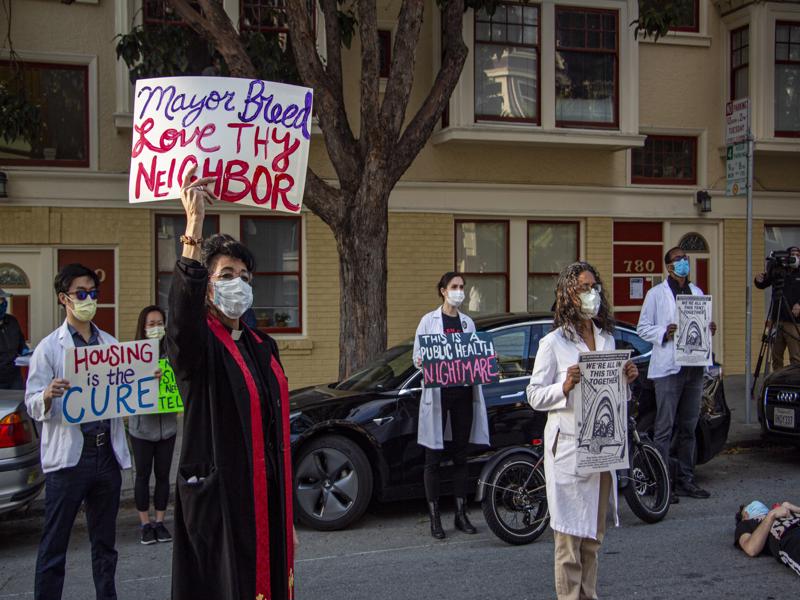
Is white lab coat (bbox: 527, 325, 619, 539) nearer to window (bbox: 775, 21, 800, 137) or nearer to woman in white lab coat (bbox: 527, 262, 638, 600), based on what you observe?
woman in white lab coat (bbox: 527, 262, 638, 600)

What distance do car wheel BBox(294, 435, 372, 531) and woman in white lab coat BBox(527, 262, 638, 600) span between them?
2.83 metres

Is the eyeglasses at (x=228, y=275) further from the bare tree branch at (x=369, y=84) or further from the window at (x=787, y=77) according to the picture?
the window at (x=787, y=77)

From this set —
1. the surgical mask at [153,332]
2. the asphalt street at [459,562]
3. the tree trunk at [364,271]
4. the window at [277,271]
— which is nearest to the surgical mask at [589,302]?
the asphalt street at [459,562]

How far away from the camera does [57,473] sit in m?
4.77

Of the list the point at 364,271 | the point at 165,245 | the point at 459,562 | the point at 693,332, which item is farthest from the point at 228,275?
the point at 165,245

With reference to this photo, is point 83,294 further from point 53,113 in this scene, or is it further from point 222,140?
point 53,113

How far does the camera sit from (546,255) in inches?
589

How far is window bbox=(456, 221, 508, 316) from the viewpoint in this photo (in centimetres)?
1453

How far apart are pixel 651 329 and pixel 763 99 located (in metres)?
9.15

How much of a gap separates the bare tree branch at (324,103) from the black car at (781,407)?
5.01 m

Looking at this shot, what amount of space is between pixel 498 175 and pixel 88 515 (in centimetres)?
1062

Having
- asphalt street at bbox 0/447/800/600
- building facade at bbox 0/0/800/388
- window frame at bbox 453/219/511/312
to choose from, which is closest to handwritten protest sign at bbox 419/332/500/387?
asphalt street at bbox 0/447/800/600

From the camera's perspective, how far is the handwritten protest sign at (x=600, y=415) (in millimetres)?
4641

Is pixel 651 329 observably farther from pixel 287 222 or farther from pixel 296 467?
pixel 287 222
